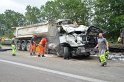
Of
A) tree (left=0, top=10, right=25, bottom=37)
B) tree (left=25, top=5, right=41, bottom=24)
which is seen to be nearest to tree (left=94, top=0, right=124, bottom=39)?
tree (left=25, top=5, right=41, bottom=24)

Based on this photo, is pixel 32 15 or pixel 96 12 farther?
pixel 32 15

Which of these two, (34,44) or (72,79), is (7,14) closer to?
(34,44)

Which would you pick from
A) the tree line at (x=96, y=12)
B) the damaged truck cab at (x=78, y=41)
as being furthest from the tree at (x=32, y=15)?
the damaged truck cab at (x=78, y=41)

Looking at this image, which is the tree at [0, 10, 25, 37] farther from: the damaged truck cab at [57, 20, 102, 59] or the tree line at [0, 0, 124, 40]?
the damaged truck cab at [57, 20, 102, 59]

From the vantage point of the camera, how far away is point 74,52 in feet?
64.5

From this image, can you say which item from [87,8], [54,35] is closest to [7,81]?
[54,35]

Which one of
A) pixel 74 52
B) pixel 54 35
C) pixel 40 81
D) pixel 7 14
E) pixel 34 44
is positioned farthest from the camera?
pixel 7 14

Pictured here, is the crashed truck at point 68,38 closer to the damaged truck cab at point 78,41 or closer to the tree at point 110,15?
the damaged truck cab at point 78,41

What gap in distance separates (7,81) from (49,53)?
13406 millimetres

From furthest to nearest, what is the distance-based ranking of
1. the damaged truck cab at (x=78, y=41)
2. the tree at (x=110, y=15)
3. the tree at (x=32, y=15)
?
the tree at (x=32, y=15) < the tree at (x=110, y=15) < the damaged truck cab at (x=78, y=41)

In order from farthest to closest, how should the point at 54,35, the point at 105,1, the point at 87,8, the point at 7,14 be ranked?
the point at 7,14
the point at 87,8
the point at 105,1
the point at 54,35

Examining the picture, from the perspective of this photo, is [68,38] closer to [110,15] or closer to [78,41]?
[78,41]

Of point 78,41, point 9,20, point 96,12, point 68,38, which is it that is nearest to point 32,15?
point 9,20

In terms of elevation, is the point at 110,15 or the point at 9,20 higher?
the point at 9,20
